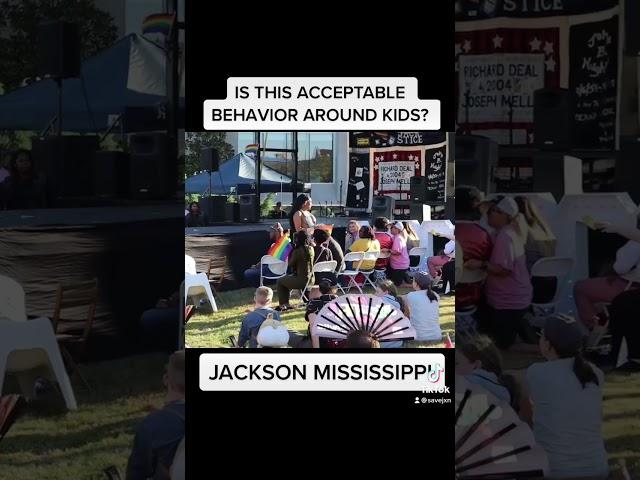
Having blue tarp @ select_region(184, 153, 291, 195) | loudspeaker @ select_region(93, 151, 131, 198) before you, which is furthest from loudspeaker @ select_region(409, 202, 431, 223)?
loudspeaker @ select_region(93, 151, 131, 198)

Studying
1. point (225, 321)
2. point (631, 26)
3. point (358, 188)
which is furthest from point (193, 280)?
point (631, 26)

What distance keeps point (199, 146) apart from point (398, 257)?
78 centimetres

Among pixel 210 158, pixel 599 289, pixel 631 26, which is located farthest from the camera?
pixel 599 289

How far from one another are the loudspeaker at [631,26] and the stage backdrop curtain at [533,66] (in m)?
0.03

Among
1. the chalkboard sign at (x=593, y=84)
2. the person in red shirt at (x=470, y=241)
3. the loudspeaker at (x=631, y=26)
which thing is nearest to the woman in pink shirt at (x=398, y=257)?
the person in red shirt at (x=470, y=241)

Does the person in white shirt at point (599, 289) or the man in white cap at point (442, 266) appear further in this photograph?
the person in white shirt at point (599, 289)

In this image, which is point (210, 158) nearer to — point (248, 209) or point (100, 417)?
point (248, 209)

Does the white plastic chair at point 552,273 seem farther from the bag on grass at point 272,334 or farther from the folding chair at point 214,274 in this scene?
the folding chair at point 214,274

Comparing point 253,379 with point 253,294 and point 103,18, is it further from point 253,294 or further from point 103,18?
point 103,18

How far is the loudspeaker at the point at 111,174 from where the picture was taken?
3.75 meters

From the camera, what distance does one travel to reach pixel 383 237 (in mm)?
3695

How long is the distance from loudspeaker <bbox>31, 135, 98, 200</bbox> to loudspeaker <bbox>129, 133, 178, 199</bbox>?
0.47 ft

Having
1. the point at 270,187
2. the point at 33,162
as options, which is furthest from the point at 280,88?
the point at 33,162

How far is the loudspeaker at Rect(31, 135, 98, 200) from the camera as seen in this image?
3.69 metres
